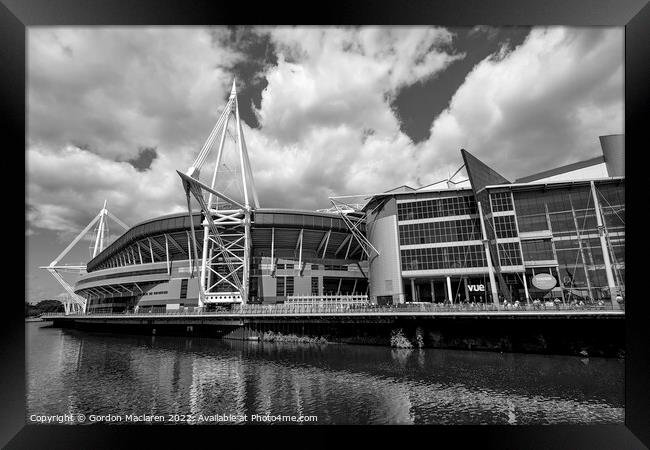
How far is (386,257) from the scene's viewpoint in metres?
68.8

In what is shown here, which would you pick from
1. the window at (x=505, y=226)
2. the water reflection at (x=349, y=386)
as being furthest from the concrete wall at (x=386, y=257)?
the water reflection at (x=349, y=386)

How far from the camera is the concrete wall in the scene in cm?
6669

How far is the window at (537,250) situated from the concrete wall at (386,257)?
22.0 metres

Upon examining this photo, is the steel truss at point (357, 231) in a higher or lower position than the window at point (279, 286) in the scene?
higher

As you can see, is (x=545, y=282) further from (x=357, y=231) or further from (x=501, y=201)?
(x=357, y=231)

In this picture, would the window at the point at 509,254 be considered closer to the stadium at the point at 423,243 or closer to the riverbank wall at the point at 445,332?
the stadium at the point at 423,243

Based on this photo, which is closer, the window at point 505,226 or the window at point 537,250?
the window at point 537,250

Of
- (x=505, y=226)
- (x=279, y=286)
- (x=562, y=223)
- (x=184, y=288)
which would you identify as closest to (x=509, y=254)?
(x=505, y=226)

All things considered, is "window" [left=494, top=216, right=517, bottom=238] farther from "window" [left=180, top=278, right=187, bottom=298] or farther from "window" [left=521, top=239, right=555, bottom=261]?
"window" [left=180, top=278, right=187, bottom=298]

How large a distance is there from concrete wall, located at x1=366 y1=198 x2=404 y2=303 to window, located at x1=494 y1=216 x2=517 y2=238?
17.9 m
